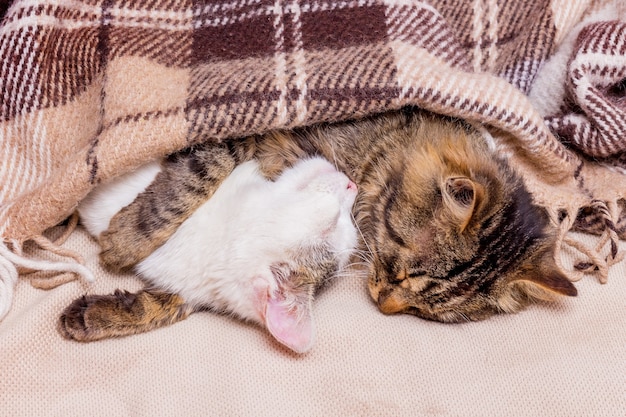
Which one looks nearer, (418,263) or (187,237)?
(418,263)

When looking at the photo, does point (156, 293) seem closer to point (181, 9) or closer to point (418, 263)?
point (418, 263)

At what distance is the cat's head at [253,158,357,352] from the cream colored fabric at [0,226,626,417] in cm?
9

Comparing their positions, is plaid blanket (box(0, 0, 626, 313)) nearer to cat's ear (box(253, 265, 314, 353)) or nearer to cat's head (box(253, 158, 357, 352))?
cat's head (box(253, 158, 357, 352))

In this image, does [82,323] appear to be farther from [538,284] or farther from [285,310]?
[538,284]

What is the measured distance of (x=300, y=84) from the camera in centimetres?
123

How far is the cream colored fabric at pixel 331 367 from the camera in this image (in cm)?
115

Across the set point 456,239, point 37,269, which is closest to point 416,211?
point 456,239

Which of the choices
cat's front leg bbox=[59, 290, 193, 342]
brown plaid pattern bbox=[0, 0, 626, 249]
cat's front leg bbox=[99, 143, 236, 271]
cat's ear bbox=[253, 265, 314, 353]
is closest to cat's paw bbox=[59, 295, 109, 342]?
cat's front leg bbox=[59, 290, 193, 342]

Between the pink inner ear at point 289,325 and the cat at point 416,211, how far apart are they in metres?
0.19

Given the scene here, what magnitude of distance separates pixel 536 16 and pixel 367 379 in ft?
3.59

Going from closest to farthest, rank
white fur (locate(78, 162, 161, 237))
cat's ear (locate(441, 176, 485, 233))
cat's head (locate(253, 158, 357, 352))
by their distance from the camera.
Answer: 1. cat's ear (locate(441, 176, 485, 233))
2. cat's head (locate(253, 158, 357, 352))
3. white fur (locate(78, 162, 161, 237))

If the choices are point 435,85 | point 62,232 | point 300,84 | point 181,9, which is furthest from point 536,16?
point 62,232

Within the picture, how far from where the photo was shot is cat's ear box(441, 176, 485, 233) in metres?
1.07

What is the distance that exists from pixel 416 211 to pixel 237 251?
1.35 ft
